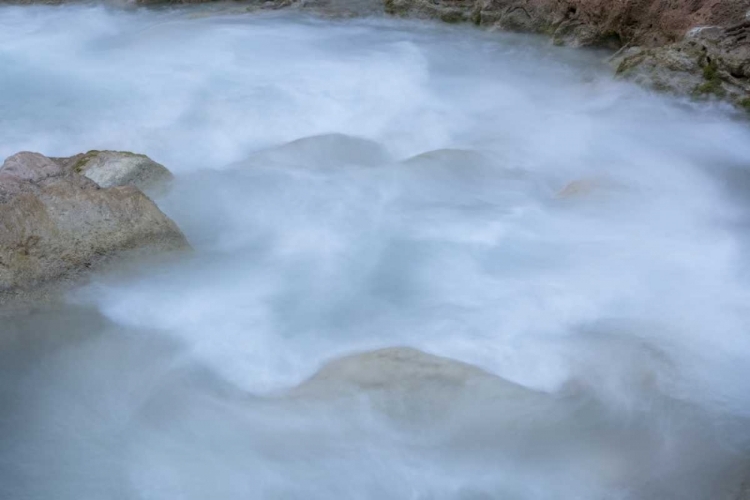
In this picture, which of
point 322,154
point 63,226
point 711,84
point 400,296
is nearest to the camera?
point 63,226

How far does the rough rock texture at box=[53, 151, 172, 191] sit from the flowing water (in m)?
0.22

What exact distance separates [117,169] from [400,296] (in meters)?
2.31

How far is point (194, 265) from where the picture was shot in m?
5.43

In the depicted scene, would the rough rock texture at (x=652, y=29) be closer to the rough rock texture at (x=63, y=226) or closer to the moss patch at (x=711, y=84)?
the moss patch at (x=711, y=84)

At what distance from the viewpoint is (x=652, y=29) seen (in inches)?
341

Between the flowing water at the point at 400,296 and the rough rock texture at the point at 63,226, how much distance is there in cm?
19

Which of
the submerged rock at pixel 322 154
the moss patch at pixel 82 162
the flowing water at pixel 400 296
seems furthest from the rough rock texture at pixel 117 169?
the submerged rock at pixel 322 154

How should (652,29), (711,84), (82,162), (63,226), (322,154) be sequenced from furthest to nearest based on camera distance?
(652,29), (711,84), (322,154), (82,162), (63,226)

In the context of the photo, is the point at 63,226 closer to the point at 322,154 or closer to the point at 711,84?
the point at 322,154

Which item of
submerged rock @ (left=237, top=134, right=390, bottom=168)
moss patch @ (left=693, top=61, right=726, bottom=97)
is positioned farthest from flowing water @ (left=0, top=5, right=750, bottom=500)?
moss patch @ (left=693, top=61, right=726, bottom=97)

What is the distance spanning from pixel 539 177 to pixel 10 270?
3972 millimetres

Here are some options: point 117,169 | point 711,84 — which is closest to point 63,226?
point 117,169

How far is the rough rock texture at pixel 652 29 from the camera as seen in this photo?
295 inches

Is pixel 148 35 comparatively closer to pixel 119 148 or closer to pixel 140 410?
pixel 119 148
